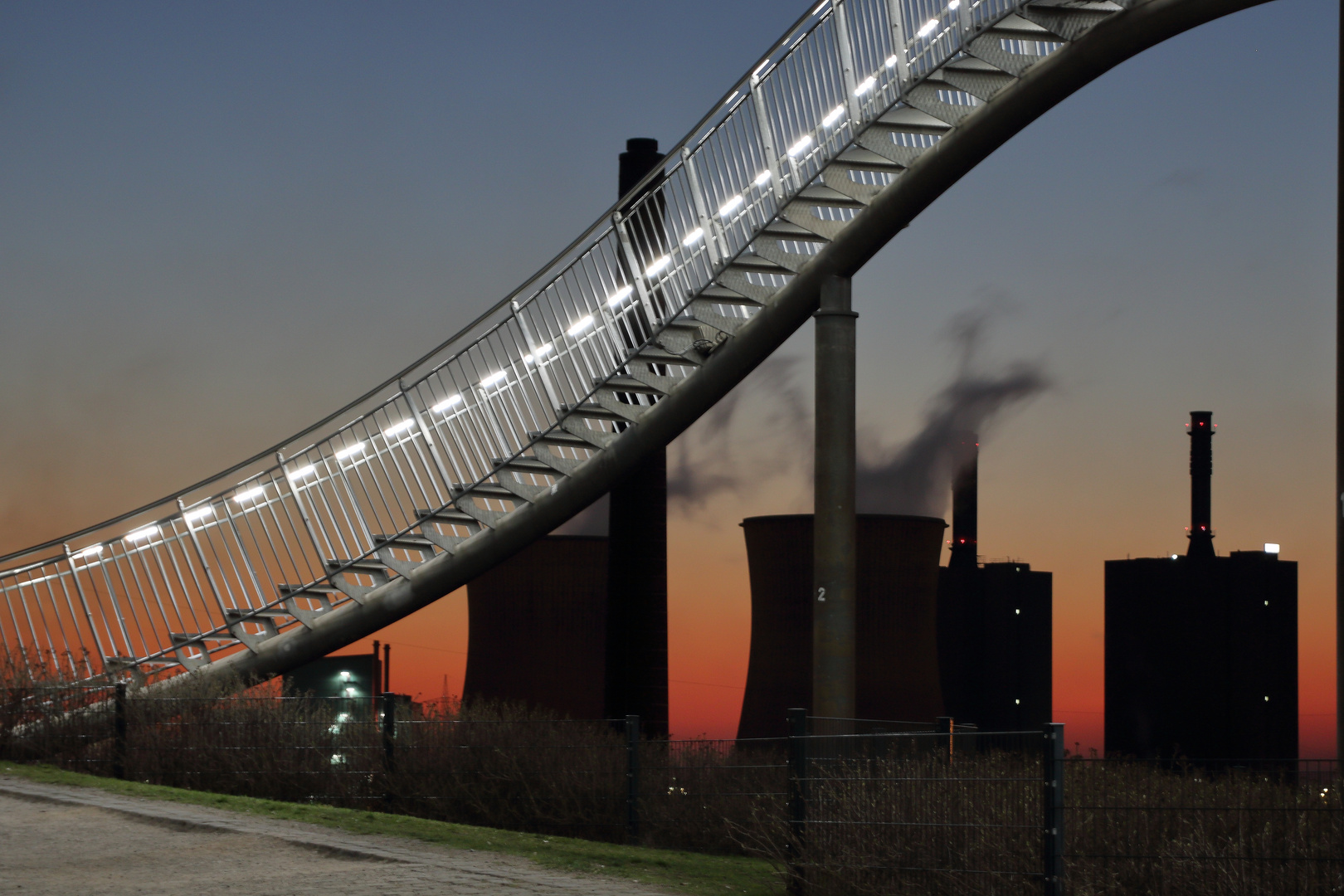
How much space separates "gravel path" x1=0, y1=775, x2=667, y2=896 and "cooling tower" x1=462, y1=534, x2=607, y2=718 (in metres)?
20.7

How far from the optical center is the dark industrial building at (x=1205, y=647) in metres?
64.4

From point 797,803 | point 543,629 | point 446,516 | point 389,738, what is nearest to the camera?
point 797,803

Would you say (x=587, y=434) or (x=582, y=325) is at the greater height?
(x=582, y=325)

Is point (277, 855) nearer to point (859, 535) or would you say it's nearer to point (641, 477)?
point (641, 477)

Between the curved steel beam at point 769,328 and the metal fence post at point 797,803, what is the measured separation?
23.3ft

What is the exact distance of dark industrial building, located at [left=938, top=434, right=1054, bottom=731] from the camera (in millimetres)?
67562

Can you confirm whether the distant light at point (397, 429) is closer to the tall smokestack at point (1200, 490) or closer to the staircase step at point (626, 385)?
the staircase step at point (626, 385)

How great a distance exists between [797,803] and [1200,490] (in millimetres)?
62516

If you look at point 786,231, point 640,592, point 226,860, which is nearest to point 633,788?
point 226,860

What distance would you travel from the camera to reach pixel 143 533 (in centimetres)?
1617

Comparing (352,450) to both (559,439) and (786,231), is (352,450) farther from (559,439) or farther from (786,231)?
(786,231)

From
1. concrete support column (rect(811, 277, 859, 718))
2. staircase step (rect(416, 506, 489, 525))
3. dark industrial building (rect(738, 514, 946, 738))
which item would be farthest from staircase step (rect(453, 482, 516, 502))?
dark industrial building (rect(738, 514, 946, 738))

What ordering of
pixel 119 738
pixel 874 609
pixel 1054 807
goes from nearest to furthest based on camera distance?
pixel 1054 807 < pixel 119 738 < pixel 874 609

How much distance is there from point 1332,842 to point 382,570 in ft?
34.9
